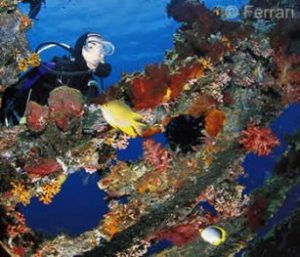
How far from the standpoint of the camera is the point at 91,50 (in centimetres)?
552

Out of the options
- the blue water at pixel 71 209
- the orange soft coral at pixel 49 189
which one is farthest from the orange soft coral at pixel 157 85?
the blue water at pixel 71 209

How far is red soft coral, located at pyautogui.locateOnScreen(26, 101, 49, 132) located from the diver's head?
3.64ft

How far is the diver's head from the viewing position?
550 cm

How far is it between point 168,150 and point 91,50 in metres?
1.75

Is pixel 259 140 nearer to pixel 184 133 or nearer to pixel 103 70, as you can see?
pixel 184 133

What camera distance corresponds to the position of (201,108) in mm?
5645

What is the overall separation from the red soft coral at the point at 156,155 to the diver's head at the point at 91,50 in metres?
1.33

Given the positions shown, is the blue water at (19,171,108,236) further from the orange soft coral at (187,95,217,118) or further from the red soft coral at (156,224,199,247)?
the orange soft coral at (187,95,217,118)

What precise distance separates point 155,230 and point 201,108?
70.6 inches

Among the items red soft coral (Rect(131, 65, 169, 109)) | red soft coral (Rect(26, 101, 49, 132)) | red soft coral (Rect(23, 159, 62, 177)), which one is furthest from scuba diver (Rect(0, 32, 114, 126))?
red soft coral (Rect(23, 159, 62, 177))

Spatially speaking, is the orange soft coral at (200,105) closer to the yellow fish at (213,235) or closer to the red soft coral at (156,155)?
the red soft coral at (156,155)

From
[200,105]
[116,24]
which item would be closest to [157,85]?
[200,105]

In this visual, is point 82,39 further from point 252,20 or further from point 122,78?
point 252,20

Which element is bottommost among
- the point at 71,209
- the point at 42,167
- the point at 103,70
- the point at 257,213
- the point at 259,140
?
the point at 257,213
